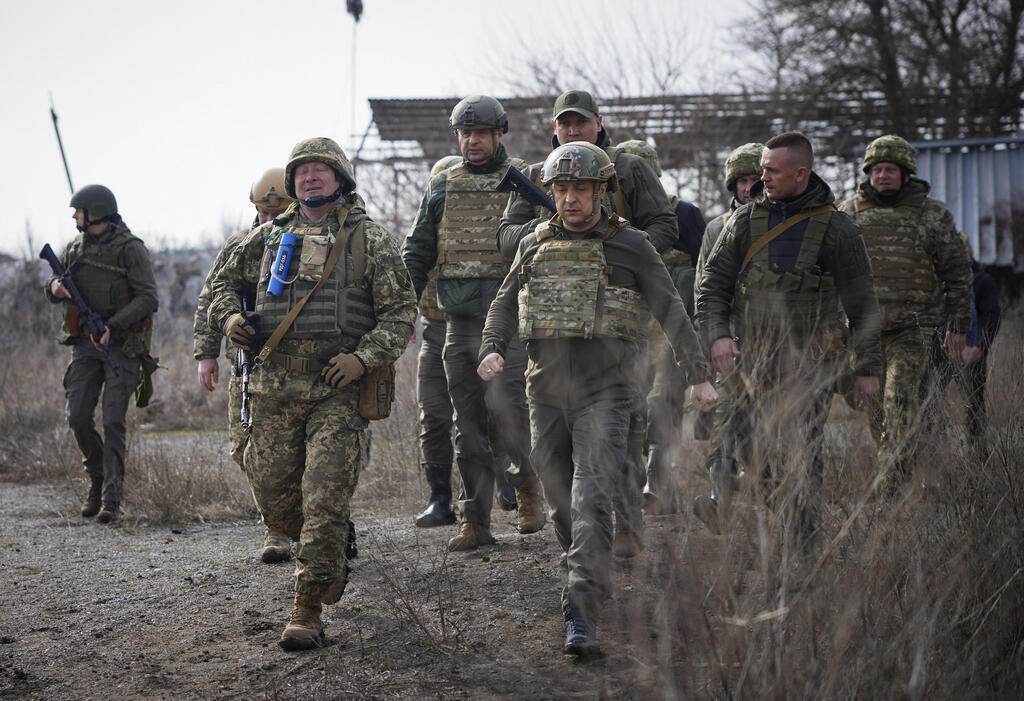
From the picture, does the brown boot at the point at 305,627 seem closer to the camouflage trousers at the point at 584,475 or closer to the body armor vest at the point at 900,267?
the camouflage trousers at the point at 584,475

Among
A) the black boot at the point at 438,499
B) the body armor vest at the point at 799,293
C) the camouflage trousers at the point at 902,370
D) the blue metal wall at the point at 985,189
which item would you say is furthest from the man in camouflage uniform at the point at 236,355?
the blue metal wall at the point at 985,189

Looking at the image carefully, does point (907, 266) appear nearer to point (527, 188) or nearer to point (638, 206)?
point (638, 206)

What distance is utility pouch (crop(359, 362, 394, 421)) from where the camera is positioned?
14.2 feet

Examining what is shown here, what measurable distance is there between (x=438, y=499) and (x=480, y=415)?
69 centimetres

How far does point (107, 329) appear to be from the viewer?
24.0ft

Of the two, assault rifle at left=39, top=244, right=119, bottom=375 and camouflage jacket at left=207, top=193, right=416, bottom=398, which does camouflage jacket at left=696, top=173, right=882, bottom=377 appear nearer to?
camouflage jacket at left=207, top=193, right=416, bottom=398

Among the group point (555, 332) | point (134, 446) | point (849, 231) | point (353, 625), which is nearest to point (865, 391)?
point (849, 231)

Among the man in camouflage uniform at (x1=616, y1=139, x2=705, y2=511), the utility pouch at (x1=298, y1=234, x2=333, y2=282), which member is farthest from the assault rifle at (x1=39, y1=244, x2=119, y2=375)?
the man in camouflage uniform at (x1=616, y1=139, x2=705, y2=511)

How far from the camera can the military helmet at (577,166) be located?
13.3ft

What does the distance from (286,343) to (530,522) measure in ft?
6.63

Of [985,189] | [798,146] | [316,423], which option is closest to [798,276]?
[798,146]

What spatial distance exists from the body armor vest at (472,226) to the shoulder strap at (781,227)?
53.7 inches

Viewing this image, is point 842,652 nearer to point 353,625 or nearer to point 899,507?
point 899,507

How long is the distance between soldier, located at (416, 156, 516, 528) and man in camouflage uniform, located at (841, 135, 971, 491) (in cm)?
255
